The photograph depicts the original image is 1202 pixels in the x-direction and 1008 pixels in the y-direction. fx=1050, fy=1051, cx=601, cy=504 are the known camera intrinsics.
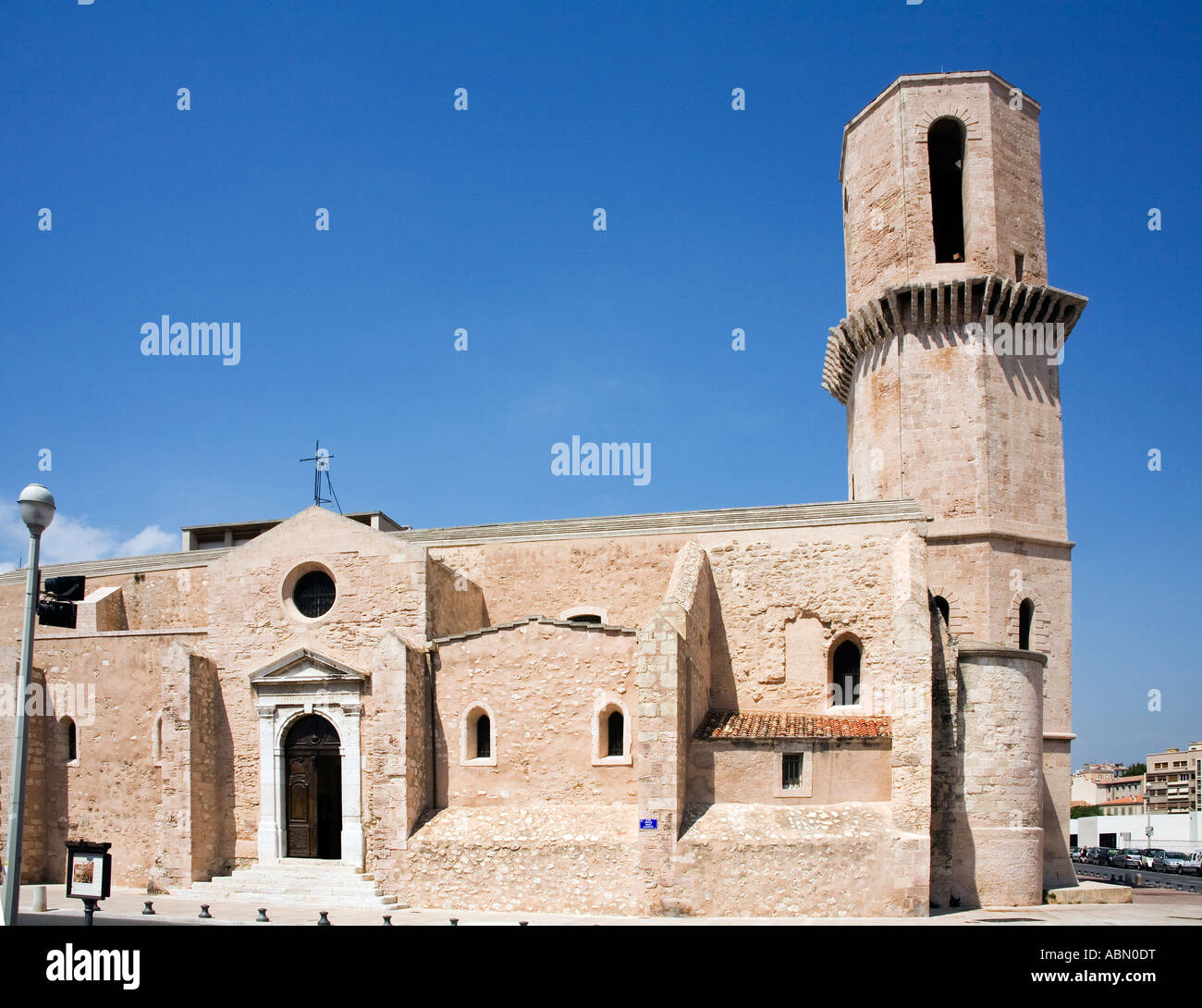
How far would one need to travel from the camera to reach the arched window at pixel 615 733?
65.9 ft

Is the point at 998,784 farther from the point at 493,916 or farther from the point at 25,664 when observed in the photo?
the point at 25,664

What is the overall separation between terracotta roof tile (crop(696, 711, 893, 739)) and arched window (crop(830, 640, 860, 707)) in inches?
22.3

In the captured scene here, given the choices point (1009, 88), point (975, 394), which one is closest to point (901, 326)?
point (975, 394)

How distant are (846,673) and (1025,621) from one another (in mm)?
5102

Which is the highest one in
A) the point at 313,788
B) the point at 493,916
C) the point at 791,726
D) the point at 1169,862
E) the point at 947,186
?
the point at 947,186

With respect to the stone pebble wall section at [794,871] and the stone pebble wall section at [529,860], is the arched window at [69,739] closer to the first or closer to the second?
the stone pebble wall section at [529,860]

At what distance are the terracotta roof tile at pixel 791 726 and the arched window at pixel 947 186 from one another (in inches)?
478

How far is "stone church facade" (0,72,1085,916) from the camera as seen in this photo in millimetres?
18625

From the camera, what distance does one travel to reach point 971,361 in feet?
80.2

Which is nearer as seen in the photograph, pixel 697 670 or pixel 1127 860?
pixel 697 670

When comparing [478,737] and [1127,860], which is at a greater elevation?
[478,737]

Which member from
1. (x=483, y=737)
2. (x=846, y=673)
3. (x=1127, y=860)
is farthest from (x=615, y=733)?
(x=1127, y=860)

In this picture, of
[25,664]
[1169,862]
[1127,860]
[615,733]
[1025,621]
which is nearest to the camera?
[25,664]

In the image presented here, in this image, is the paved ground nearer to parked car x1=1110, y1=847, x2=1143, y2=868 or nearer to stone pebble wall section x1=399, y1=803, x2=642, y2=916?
stone pebble wall section x1=399, y1=803, x2=642, y2=916
